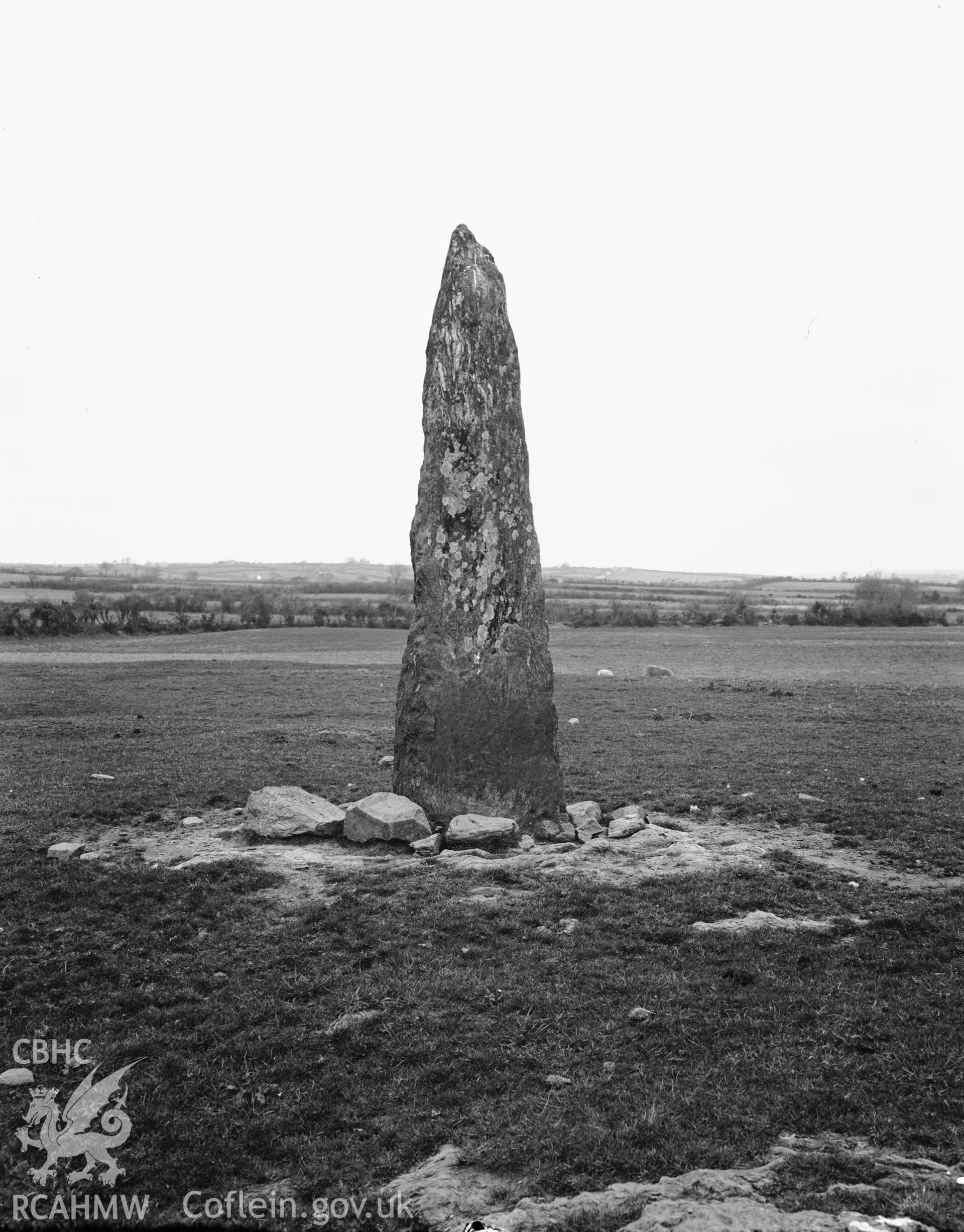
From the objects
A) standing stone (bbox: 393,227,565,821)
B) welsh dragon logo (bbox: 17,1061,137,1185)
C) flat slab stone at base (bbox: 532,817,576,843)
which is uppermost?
standing stone (bbox: 393,227,565,821)

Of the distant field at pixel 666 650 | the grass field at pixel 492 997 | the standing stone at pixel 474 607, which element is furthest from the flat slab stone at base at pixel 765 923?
the distant field at pixel 666 650

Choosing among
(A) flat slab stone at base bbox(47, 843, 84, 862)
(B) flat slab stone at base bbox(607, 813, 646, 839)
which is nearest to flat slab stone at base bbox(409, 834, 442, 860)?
(B) flat slab stone at base bbox(607, 813, 646, 839)

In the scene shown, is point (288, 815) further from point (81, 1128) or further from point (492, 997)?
point (81, 1128)

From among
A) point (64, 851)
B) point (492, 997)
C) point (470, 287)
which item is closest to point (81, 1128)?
point (492, 997)

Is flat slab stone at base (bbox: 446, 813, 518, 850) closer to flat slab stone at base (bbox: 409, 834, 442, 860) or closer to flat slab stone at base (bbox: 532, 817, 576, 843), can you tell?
flat slab stone at base (bbox: 409, 834, 442, 860)

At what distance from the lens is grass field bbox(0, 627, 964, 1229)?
4391mm

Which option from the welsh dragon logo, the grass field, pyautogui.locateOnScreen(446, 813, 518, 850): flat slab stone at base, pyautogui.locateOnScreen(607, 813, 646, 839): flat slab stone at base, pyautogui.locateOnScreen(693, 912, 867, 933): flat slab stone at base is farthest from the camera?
pyautogui.locateOnScreen(607, 813, 646, 839): flat slab stone at base

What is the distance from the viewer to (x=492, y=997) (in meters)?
5.89

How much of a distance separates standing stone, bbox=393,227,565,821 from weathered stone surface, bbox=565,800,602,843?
0.23 metres

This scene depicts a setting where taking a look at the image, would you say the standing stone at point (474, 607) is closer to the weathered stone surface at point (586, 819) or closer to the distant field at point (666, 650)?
the weathered stone surface at point (586, 819)

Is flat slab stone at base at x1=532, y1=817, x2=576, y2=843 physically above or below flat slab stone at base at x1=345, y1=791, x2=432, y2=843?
below

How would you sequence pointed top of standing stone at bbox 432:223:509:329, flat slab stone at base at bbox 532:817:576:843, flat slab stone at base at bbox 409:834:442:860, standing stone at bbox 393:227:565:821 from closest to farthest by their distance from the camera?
flat slab stone at base at bbox 409:834:442:860 → flat slab stone at base at bbox 532:817:576:843 → standing stone at bbox 393:227:565:821 → pointed top of standing stone at bbox 432:223:509:329

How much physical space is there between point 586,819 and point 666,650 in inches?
1074

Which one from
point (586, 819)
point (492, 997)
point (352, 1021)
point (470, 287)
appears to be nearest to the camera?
point (352, 1021)
